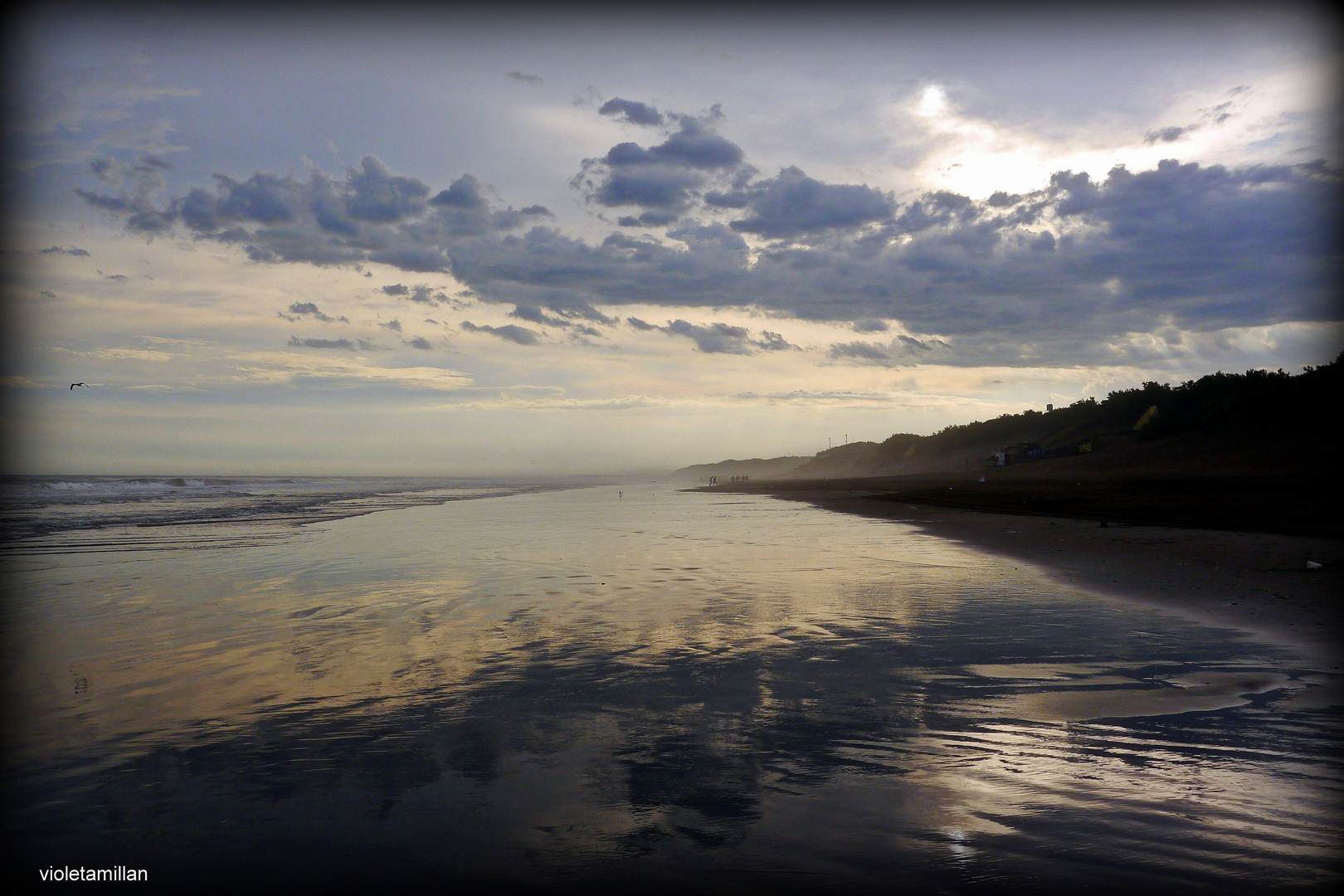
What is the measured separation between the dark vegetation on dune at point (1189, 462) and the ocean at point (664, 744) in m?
17.3

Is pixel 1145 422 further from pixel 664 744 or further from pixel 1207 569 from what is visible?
pixel 664 744

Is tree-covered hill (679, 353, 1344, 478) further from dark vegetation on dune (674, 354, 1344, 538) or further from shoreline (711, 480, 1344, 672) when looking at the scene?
shoreline (711, 480, 1344, 672)

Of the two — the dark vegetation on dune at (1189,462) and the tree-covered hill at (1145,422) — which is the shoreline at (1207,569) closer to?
the dark vegetation on dune at (1189,462)

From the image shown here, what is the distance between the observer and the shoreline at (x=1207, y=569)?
9.98m

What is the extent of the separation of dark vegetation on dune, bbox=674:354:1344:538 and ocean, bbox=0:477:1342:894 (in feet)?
56.9

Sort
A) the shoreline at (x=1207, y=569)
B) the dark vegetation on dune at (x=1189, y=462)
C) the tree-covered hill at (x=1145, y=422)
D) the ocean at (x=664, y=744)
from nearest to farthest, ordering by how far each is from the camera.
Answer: the ocean at (x=664, y=744), the shoreline at (x=1207, y=569), the dark vegetation on dune at (x=1189, y=462), the tree-covered hill at (x=1145, y=422)

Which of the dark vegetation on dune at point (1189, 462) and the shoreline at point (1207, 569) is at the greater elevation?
the dark vegetation on dune at point (1189, 462)

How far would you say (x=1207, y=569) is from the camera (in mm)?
14516

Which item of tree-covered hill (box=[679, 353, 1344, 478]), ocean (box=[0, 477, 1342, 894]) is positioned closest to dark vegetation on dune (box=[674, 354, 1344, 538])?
tree-covered hill (box=[679, 353, 1344, 478])

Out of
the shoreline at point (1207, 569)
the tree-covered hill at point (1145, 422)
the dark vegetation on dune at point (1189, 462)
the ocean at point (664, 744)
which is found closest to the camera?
the ocean at point (664, 744)

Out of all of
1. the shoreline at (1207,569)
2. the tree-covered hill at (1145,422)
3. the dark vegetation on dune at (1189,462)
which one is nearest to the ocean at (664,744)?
the shoreline at (1207,569)

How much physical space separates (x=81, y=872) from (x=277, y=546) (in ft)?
59.6

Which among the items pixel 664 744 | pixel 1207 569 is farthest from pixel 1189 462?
pixel 664 744

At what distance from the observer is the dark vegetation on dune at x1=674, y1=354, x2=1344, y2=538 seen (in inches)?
1053
